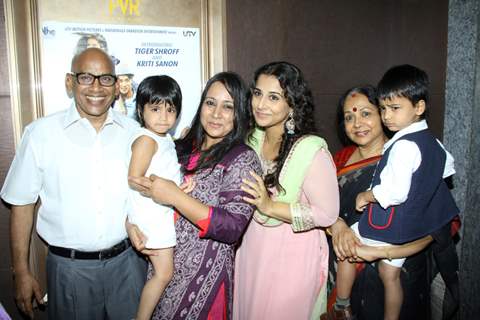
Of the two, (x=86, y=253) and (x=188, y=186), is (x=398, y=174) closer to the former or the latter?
(x=188, y=186)

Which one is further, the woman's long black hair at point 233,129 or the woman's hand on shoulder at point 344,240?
the woman's hand on shoulder at point 344,240

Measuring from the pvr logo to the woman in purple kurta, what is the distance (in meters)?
0.94

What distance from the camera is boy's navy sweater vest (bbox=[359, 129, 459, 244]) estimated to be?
176cm

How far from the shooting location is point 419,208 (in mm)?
1778

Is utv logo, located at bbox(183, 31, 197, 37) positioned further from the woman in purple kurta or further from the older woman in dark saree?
the older woman in dark saree

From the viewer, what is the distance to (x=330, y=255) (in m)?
2.16

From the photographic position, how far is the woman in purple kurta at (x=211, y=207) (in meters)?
1.52

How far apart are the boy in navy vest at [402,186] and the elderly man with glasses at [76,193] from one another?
4.19ft

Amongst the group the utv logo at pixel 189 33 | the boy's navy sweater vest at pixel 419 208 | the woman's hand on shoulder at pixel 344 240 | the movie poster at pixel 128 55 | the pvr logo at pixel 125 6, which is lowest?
the woman's hand on shoulder at pixel 344 240

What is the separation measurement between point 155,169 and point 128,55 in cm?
102

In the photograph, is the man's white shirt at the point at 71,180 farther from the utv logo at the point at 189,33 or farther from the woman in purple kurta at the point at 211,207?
the utv logo at the point at 189,33

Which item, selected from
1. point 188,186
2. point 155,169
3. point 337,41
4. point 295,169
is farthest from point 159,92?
point 337,41

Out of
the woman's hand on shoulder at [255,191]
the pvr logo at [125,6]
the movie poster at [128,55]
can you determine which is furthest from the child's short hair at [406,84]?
the pvr logo at [125,6]

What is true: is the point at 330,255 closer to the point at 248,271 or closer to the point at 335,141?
the point at 248,271
